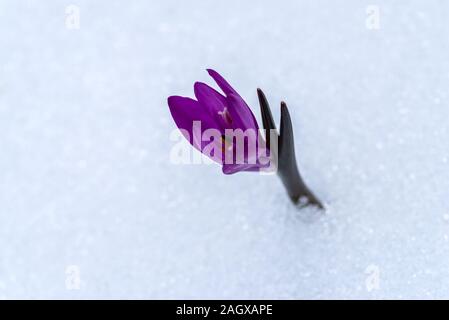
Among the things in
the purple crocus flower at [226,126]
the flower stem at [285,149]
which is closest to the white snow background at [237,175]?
the flower stem at [285,149]

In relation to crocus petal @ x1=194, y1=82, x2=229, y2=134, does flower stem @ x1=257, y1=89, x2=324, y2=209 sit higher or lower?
lower

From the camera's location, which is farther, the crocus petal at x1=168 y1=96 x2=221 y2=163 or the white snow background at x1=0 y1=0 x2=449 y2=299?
the white snow background at x1=0 y1=0 x2=449 y2=299

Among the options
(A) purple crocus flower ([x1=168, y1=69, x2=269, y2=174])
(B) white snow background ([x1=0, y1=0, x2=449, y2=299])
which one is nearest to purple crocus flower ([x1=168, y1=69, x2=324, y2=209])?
(A) purple crocus flower ([x1=168, y1=69, x2=269, y2=174])

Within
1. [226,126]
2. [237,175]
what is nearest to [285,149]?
[226,126]

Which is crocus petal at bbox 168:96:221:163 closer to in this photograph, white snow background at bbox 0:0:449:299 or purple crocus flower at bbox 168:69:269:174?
purple crocus flower at bbox 168:69:269:174
